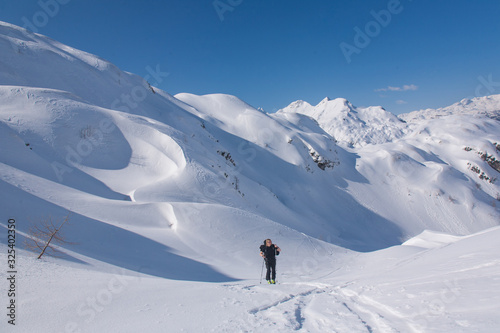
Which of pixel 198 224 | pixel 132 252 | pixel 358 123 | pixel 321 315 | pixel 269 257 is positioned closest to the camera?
pixel 321 315

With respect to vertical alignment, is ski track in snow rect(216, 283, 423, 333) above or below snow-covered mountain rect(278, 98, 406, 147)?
below

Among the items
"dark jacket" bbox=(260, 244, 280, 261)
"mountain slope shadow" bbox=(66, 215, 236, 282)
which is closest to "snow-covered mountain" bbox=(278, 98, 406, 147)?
"mountain slope shadow" bbox=(66, 215, 236, 282)

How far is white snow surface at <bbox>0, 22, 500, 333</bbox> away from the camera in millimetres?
4281

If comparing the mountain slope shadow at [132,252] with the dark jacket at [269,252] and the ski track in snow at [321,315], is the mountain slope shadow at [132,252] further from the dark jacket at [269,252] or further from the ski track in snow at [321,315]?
the ski track in snow at [321,315]

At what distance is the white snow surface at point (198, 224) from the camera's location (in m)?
4.28

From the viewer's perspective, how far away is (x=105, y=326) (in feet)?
12.5

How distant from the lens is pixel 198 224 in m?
13.4

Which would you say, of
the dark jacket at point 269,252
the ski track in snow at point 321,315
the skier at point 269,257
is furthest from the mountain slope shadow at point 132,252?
the ski track in snow at point 321,315

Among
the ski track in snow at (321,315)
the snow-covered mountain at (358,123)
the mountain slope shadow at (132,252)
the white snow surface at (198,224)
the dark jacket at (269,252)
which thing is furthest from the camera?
the snow-covered mountain at (358,123)

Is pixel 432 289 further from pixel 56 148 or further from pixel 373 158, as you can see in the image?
pixel 373 158

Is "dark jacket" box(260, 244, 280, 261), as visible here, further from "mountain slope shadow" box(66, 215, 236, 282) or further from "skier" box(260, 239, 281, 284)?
"mountain slope shadow" box(66, 215, 236, 282)

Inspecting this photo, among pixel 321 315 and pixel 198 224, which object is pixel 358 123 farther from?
pixel 321 315

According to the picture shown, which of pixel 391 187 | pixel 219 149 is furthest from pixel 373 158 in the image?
→ pixel 219 149

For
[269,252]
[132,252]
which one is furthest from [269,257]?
[132,252]
